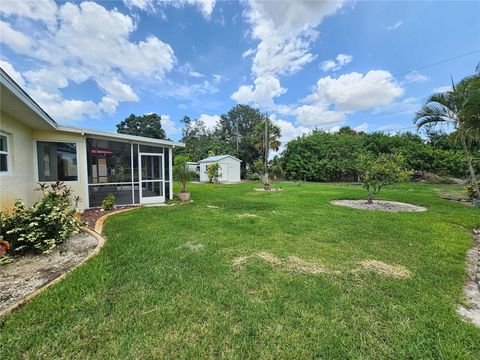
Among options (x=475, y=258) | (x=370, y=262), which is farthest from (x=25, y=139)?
(x=475, y=258)

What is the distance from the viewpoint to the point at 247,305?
2465 millimetres

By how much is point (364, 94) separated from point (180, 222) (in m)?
21.0

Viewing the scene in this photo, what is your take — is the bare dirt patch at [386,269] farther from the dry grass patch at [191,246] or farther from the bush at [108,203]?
the bush at [108,203]

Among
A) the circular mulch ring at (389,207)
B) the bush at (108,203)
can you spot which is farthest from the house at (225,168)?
the circular mulch ring at (389,207)

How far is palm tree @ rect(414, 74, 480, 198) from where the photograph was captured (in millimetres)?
8266

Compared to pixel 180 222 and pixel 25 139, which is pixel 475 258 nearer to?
pixel 180 222

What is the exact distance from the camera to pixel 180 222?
5.98 metres

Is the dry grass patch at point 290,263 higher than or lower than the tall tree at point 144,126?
lower

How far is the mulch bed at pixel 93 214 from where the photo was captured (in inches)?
231

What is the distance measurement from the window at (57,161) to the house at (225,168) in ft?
51.3

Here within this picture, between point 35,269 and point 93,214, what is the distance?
13.4 feet

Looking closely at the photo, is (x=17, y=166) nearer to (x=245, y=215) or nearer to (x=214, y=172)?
(x=245, y=215)

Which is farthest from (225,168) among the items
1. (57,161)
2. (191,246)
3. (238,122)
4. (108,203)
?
(238,122)

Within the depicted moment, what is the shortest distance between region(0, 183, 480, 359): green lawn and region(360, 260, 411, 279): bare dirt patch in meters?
0.11
